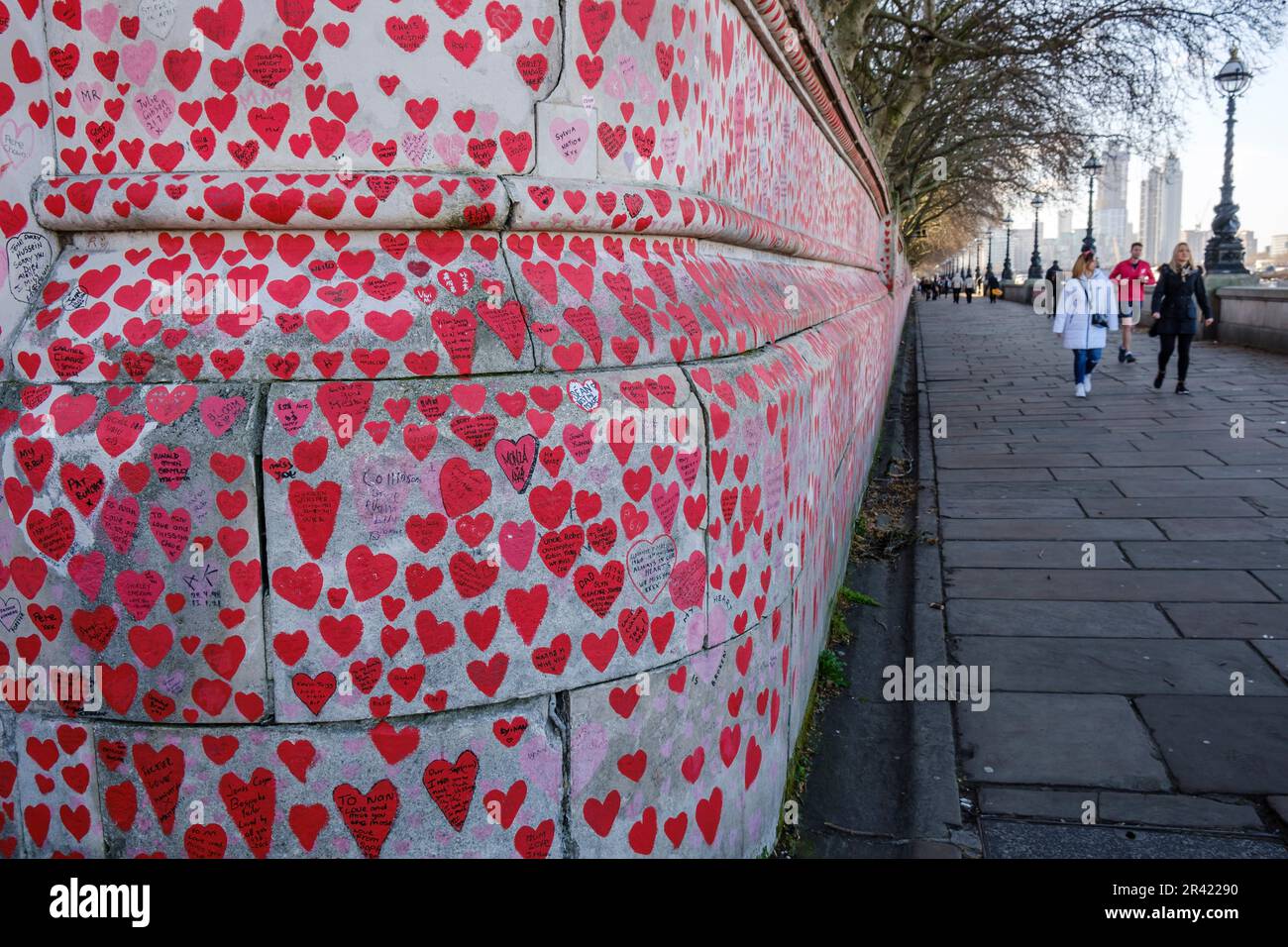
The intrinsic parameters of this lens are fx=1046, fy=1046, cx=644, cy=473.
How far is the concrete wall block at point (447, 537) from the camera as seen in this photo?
176cm

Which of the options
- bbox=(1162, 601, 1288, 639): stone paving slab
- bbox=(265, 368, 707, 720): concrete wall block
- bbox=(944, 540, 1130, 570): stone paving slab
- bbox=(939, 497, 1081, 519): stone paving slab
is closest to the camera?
bbox=(265, 368, 707, 720): concrete wall block

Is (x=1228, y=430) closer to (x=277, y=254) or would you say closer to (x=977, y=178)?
(x=277, y=254)

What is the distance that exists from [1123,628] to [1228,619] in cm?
52

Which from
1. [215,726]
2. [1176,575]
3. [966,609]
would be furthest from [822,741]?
[1176,575]

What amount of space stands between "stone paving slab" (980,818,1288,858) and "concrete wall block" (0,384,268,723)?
2082mm

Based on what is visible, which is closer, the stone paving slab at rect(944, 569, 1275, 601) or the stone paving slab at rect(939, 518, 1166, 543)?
the stone paving slab at rect(944, 569, 1275, 601)

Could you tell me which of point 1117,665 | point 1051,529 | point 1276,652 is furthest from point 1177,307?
point 1117,665

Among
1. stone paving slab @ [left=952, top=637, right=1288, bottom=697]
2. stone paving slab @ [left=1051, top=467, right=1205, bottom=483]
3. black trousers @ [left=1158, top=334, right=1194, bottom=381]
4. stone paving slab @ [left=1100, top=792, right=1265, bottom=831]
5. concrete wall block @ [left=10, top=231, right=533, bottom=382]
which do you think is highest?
black trousers @ [left=1158, top=334, right=1194, bottom=381]

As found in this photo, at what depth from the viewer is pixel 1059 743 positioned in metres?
3.50

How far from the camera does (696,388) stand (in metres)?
2.09

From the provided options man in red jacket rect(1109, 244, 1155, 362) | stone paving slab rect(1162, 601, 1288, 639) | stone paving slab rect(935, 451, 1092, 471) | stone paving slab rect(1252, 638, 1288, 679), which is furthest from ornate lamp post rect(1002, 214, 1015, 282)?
stone paving slab rect(1252, 638, 1288, 679)

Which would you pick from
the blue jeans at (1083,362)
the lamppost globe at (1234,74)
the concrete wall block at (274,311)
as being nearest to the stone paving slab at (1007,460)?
the blue jeans at (1083,362)

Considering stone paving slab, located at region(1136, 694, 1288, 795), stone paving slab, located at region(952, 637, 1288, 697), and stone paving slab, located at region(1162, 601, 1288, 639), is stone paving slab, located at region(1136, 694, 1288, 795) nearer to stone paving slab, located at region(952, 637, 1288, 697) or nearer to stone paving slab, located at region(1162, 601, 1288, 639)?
stone paving slab, located at region(952, 637, 1288, 697)

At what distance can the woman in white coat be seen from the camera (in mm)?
12242
